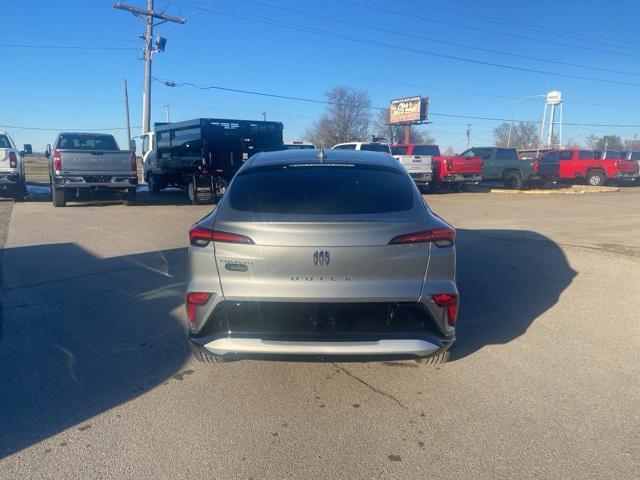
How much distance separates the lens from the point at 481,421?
3.34 m

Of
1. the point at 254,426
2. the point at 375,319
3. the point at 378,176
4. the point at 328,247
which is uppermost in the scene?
the point at 378,176

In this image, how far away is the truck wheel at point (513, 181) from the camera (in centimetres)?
2291

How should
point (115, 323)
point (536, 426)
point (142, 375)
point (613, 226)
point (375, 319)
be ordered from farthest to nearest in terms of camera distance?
1. point (613, 226)
2. point (115, 323)
3. point (142, 375)
4. point (375, 319)
5. point (536, 426)

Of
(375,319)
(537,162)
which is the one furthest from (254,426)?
(537,162)

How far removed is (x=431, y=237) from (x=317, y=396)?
1.39 metres

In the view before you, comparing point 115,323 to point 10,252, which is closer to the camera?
point 115,323

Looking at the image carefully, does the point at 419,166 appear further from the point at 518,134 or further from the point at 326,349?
the point at 518,134

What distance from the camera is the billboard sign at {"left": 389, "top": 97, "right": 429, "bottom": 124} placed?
57.4 metres

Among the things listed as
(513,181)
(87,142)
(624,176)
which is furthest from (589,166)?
(87,142)

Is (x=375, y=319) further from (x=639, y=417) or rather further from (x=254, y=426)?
(x=639, y=417)

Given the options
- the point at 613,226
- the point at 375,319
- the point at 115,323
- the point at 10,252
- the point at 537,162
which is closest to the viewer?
the point at 375,319

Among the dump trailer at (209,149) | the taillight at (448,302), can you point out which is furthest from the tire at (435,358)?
the dump trailer at (209,149)

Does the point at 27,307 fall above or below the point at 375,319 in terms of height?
below

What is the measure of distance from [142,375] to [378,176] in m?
2.41
